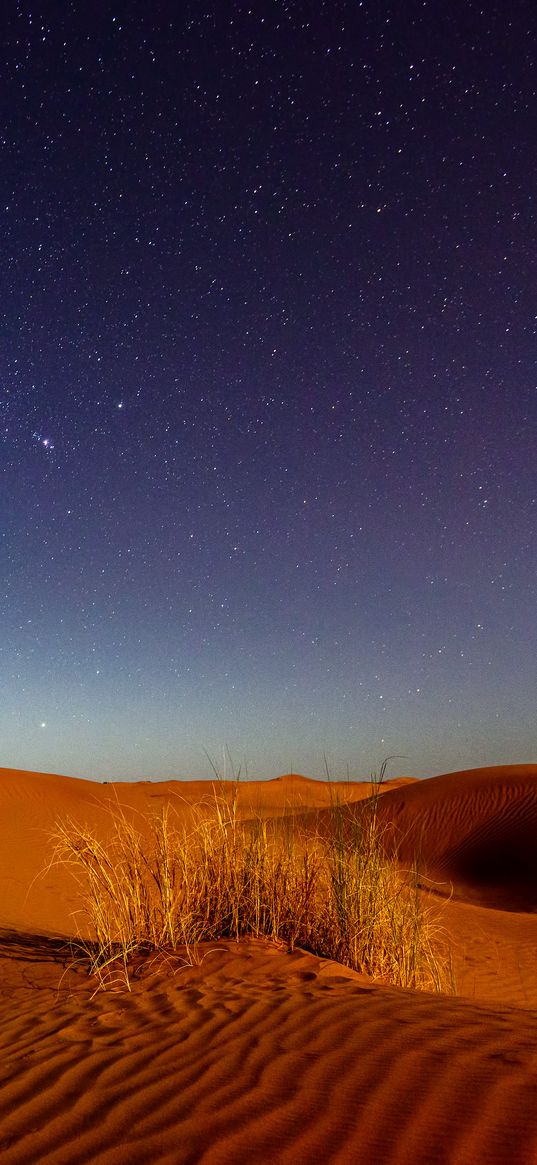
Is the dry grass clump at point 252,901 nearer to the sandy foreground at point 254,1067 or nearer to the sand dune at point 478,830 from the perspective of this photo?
the sandy foreground at point 254,1067

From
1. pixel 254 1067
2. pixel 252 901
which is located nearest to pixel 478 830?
pixel 252 901

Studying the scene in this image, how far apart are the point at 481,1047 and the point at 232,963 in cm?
230

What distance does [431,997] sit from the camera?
3.93m

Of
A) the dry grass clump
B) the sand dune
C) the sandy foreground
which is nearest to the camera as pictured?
the sandy foreground

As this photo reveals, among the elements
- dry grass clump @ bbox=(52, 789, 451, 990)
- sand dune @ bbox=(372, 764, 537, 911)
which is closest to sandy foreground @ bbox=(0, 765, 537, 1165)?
dry grass clump @ bbox=(52, 789, 451, 990)

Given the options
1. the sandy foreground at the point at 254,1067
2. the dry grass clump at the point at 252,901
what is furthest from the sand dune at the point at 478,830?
the sandy foreground at the point at 254,1067

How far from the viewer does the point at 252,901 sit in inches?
219

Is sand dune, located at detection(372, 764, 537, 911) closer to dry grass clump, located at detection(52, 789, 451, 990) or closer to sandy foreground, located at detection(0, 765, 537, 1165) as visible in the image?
dry grass clump, located at detection(52, 789, 451, 990)

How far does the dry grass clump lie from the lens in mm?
5305

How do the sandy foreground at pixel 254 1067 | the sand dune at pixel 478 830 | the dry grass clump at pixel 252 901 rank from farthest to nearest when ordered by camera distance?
the sand dune at pixel 478 830, the dry grass clump at pixel 252 901, the sandy foreground at pixel 254 1067

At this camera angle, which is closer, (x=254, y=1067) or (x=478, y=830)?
(x=254, y=1067)

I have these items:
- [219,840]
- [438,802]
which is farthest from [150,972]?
[438,802]

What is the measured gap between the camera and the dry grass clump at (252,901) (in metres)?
5.30

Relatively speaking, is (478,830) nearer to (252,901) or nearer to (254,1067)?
(252,901)
